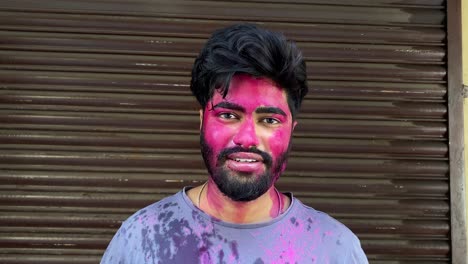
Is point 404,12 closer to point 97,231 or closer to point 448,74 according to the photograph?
point 448,74

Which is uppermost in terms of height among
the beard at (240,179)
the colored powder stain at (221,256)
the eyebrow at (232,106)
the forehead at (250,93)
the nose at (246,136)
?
the forehead at (250,93)

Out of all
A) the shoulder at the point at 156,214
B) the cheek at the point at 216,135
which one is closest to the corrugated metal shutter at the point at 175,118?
the shoulder at the point at 156,214

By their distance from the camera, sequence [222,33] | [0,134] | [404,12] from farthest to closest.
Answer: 1. [404,12]
2. [0,134]
3. [222,33]

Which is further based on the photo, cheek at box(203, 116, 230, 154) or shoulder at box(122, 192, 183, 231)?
shoulder at box(122, 192, 183, 231)

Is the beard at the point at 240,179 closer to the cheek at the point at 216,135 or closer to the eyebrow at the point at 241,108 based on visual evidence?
the cheek at the point at 216,135

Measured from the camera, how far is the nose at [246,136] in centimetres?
172

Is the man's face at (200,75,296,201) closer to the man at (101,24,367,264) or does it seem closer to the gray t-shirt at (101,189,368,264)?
the man at (101,24,367,264)

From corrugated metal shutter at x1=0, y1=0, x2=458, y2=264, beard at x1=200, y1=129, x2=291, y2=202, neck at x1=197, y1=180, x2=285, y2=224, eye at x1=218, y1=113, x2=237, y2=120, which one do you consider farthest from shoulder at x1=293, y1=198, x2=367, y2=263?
corrugated metal shutter at x1=0, y1=0, x2=458, y2=264

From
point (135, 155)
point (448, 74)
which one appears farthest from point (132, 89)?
point (448, 74)

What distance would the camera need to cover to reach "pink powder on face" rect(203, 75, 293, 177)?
176cm

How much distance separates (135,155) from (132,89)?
508 millimetres

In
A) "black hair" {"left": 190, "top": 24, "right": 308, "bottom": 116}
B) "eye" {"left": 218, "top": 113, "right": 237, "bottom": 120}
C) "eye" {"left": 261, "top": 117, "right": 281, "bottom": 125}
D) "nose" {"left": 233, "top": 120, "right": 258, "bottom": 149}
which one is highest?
"black hair" {"left": 190, "top": 24, "right": 308, "bottom": 116}

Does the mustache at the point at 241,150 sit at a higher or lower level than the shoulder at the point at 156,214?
higher

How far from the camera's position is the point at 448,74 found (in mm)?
3654
